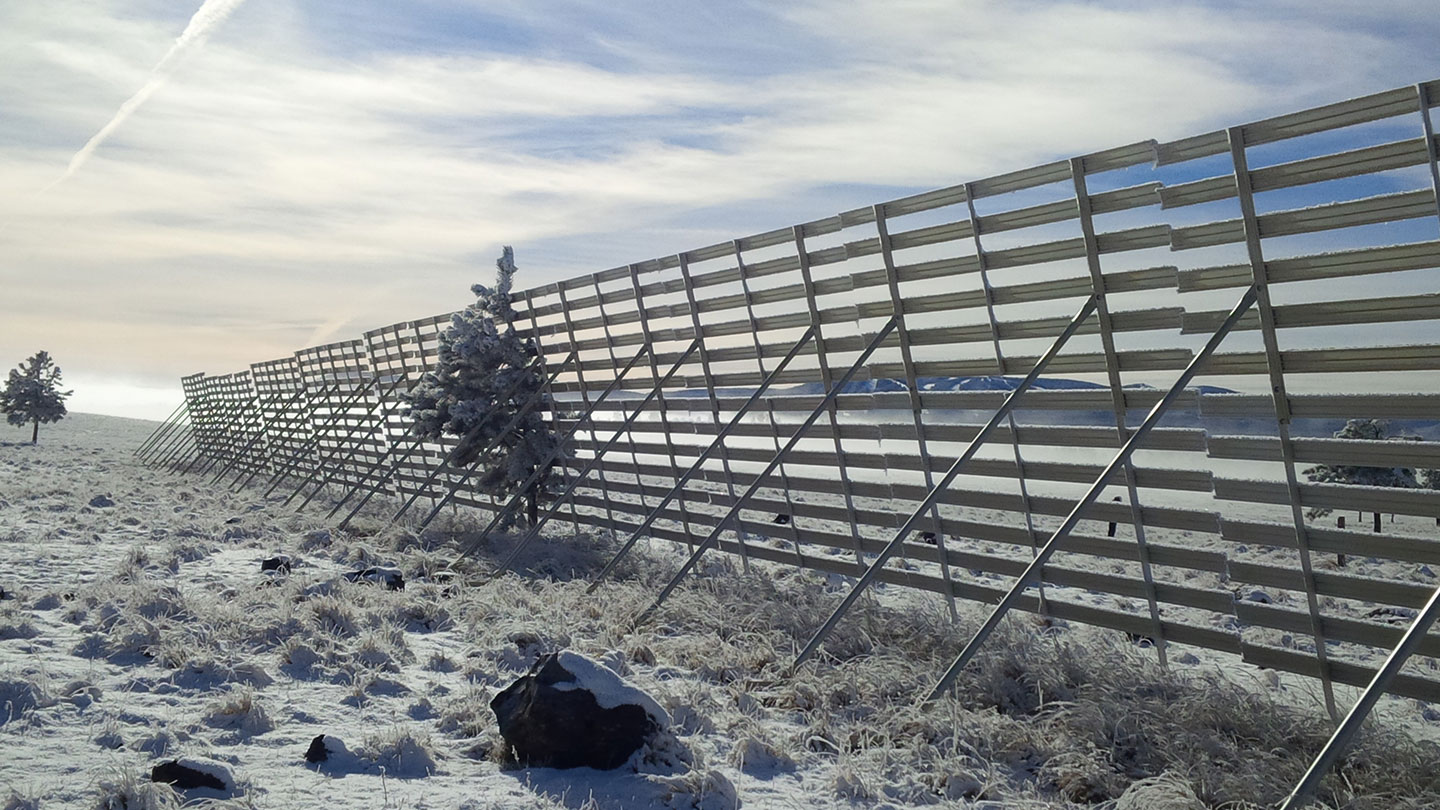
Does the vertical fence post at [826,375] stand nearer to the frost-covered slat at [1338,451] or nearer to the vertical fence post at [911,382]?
the vertical fence post at [911,382]

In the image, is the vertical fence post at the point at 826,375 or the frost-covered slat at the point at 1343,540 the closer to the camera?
the frost-covered slat at the point at 1343,540

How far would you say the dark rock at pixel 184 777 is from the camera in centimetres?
379

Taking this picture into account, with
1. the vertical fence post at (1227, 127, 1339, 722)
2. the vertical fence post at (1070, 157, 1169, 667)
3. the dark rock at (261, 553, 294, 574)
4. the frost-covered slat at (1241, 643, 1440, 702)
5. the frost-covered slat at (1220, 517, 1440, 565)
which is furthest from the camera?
the dark rock at (261, 553, 294, 574)

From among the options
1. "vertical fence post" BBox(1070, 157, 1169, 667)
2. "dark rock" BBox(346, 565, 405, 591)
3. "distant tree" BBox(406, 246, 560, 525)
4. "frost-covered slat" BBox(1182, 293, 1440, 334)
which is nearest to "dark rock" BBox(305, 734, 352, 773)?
"dark rock" BBox(346, 565, 405, 591)

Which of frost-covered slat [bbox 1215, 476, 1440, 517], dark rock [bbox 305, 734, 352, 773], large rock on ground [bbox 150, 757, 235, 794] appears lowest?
dark rock [bbox 305, 734, 352, 773]

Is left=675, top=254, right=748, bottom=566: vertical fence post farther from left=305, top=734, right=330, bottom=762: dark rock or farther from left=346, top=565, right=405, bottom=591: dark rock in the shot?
left=305, top=734, right=330, bottom=762: dark rock

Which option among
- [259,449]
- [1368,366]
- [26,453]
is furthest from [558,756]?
[26,453]

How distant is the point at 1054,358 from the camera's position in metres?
5.66

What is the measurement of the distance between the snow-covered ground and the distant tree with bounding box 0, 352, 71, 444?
151 ft

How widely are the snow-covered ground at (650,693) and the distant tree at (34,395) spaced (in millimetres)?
45901

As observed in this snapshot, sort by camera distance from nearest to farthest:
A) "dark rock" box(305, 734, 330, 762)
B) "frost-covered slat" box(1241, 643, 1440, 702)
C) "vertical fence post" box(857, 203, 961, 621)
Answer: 1. "dark rock" box(305, 734, 330, 762)
2. "frost-covered slat" box(1241, 643, 1440, 702)
3. "vertical fence post" box(857, 203, 961, 621)

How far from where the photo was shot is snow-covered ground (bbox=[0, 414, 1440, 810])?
12.9 ft

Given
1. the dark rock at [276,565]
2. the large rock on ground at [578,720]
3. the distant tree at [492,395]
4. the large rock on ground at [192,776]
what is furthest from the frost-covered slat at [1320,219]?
the distant tree at [492,395]

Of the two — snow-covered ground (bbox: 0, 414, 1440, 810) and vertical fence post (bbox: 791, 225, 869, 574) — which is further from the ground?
vertical fence post (bbox: 791, 225, 869, 574)
